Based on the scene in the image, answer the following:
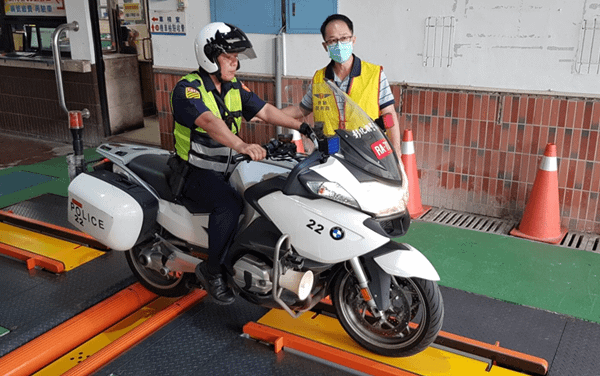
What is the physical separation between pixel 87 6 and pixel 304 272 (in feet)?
21.6

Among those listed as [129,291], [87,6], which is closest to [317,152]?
[129,291]

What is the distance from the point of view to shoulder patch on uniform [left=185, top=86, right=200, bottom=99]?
133 inches

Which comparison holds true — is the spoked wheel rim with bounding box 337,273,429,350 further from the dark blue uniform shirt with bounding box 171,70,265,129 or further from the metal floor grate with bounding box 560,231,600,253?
the metal floor grate with bounding box 560,231,600,253

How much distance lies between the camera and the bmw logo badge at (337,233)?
3043 millimetres

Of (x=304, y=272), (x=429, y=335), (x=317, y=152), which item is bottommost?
(x=429, y=335)

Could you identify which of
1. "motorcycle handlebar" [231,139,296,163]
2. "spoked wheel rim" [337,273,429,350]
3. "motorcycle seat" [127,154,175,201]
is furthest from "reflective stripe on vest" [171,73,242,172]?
"spoked wheel rim" [337,273,429,350]

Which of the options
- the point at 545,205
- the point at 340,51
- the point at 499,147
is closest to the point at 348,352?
the point at 340,51

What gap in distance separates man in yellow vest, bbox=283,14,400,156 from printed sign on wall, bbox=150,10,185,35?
11.4 feet

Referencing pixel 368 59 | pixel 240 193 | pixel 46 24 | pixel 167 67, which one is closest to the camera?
pixel 240 193

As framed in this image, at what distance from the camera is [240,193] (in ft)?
11.4

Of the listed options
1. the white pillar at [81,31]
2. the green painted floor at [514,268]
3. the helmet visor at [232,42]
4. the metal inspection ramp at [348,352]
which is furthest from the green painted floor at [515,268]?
the white pillar at [81,31]

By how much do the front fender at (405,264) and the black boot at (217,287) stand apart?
39.2 inches

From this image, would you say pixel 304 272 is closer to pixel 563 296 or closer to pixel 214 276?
pixel 214 276

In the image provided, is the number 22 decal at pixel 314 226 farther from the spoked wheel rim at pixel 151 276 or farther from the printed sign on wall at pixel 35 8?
the printed sign on wall at pixel 35 8
